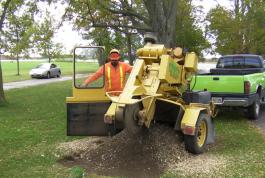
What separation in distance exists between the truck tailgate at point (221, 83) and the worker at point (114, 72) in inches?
153

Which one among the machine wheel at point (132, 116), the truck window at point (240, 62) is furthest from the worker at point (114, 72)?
the truck window at point (240, 62)

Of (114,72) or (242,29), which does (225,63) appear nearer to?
(114,72)

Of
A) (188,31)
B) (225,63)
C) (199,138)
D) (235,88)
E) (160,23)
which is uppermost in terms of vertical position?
(160,23)

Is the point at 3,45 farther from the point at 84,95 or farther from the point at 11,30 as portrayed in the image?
the point at 84,95

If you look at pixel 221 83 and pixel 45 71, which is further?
pixel 45 71

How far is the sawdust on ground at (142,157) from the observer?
314 inches

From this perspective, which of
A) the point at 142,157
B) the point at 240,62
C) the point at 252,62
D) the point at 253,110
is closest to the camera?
the point at 142,157

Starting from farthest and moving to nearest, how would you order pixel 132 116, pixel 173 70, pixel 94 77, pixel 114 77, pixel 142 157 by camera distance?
1. pixel 114 77
2. pixel 94 77
3. pixel 173 70
4. pixel 142 157
5. pixel 132 116

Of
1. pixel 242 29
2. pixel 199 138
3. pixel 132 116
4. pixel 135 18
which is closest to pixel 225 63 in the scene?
pixel 135 18

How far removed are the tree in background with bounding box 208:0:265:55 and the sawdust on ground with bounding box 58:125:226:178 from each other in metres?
24.4

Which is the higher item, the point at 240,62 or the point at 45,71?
the point at 240,62

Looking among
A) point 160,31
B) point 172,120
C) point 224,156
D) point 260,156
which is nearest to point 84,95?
point 172,120

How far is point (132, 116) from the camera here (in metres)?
7.86

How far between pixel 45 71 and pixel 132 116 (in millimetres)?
40148
